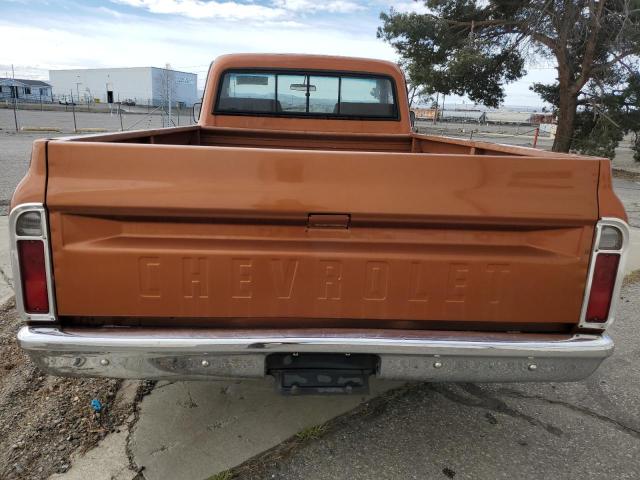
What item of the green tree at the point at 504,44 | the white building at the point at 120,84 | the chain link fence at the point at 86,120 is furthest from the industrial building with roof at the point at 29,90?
the green tree at the point at 504,44

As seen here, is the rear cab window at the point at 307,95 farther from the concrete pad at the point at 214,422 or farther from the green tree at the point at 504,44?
the green tree at the point at 504,44

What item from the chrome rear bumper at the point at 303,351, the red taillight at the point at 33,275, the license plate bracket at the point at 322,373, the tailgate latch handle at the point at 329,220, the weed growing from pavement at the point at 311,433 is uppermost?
the tailgate latch handle at the point at 329,220

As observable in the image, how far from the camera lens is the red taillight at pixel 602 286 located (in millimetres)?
2105

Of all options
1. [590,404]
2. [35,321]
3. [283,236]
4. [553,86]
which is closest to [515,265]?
[283,236]

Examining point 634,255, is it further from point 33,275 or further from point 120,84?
point 120,84

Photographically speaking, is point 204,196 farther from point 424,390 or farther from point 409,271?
point 424,390

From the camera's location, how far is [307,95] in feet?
16.5

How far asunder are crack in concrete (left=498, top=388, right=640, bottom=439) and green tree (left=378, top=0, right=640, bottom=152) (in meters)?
14.4

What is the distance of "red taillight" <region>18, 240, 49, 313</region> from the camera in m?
1.96

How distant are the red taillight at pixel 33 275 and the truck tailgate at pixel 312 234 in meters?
0.06

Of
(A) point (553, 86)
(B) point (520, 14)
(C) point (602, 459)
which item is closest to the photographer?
(C) point (602, 459)

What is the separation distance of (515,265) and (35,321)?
202 cm

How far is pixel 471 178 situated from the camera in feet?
6.72

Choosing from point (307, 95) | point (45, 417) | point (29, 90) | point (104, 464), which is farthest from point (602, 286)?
point (29, 90)
